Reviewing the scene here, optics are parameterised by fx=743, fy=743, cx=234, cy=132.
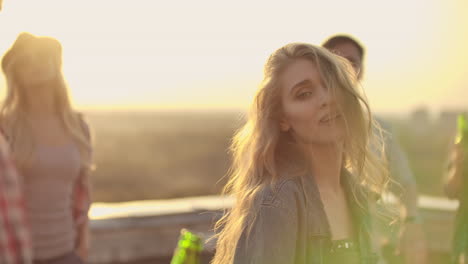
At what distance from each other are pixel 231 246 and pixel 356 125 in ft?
2.34

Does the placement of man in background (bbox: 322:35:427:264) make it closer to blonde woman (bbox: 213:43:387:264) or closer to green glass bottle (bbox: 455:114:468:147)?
green glass bottle (bbox: 455:114:468:147)

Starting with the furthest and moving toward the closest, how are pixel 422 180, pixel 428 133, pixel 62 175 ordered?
pixel 428 133, pixel 422 180, pixel 62 175

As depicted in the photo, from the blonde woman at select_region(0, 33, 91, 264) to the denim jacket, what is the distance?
2.17m

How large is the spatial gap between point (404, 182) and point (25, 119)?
2.58m

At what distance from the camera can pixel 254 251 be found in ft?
8.52

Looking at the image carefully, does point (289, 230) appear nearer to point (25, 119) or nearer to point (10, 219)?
point (10, 219)

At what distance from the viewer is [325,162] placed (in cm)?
298

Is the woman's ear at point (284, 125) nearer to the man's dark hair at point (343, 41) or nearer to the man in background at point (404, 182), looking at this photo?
the man in background at point (404, 182)

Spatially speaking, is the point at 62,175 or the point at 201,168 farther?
the point at 201,168

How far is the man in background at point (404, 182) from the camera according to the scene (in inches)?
200

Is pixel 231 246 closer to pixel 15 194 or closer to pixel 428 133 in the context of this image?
pixel 15 194

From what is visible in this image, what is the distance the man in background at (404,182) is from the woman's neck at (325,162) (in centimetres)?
209

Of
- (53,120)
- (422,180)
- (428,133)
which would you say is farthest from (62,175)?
(428,133)

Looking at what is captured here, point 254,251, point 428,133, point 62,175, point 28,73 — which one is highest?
point 28,73
